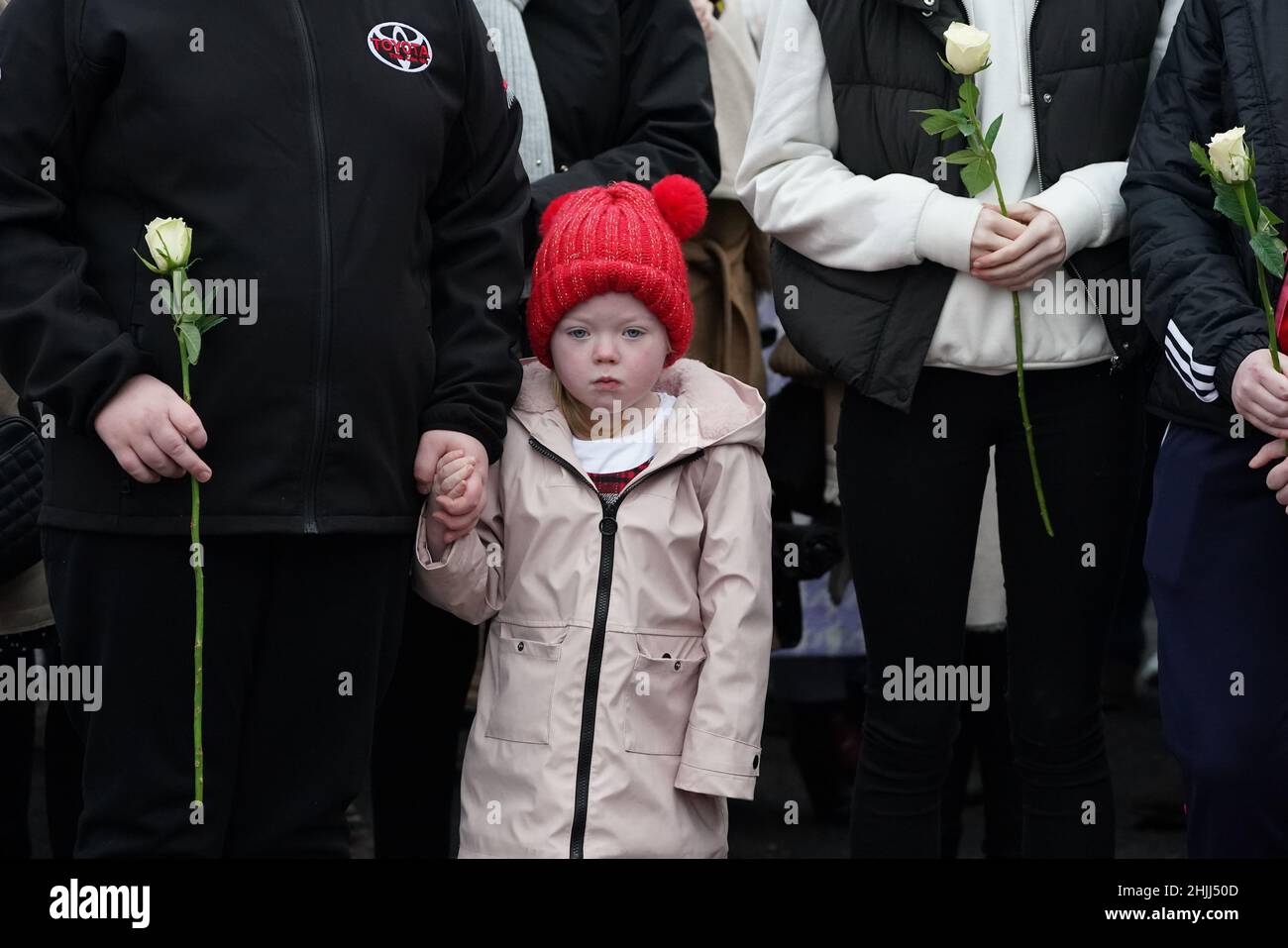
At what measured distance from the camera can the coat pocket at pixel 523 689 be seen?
325cm

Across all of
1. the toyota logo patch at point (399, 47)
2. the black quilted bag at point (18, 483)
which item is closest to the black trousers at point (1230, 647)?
the toyota logo patch at point (399, 47)

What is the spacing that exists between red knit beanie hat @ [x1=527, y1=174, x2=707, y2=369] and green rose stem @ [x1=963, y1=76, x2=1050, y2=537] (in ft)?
1.95

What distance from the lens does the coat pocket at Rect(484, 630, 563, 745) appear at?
128 inches

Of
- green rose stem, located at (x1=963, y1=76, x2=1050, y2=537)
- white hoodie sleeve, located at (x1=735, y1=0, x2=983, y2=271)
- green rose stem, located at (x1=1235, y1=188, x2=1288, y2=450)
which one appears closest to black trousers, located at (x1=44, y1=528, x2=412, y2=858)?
white hoodie sleeve, located at (x1=735, y1=0, x2=983, y2=271)

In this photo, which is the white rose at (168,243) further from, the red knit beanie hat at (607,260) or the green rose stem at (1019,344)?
the green rose stem at (1019,344)

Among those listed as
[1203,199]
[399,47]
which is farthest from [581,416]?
[1203,199]

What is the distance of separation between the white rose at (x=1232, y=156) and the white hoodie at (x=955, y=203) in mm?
418

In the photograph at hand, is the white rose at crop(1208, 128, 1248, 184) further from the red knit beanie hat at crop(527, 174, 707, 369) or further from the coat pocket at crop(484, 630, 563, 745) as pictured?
the coat pocket at crop(484, 630, 563, 745)

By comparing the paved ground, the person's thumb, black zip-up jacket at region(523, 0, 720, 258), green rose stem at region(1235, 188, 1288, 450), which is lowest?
the paved ground

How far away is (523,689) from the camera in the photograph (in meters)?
3.27
